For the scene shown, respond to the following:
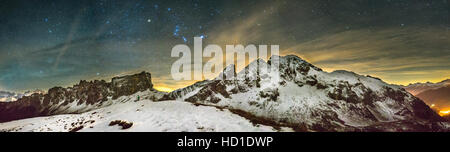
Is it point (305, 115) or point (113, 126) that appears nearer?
point (113, 126)
